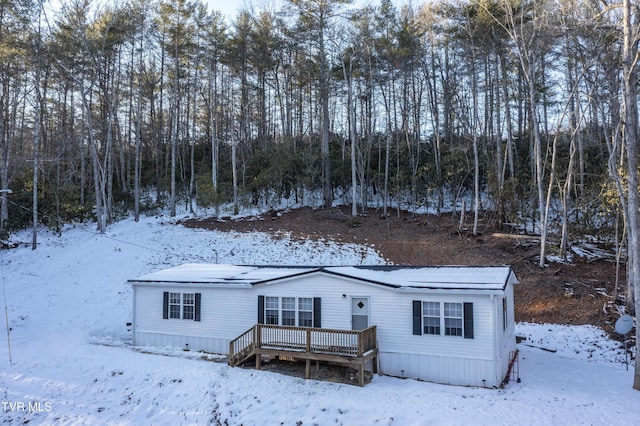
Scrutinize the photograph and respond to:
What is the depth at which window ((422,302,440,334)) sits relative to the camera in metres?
12.5

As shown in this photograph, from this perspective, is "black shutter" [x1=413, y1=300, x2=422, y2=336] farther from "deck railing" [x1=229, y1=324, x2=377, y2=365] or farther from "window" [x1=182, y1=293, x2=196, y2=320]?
"window" [x1=182, y1=293, x2=196, y2=320]

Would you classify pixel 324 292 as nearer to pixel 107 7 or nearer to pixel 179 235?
pixel 179 235

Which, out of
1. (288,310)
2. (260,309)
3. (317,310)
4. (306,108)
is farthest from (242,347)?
(306,108)

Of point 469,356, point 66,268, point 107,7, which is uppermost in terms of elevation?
point 107,7

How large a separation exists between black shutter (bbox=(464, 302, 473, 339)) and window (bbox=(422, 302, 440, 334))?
0.77 m

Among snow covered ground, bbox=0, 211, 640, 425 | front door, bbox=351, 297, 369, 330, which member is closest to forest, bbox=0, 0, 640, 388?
snow covered ground, bbox=0, 211, 640, 425

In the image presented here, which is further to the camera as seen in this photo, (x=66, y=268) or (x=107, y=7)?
(x=107, y=7)

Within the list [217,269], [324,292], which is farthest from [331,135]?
[324,292]

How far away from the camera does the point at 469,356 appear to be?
39.5 ft

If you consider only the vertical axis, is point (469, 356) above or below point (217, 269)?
below

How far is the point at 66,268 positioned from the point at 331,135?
25.1 metres

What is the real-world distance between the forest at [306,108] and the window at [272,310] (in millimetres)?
13733

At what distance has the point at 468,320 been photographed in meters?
12.1

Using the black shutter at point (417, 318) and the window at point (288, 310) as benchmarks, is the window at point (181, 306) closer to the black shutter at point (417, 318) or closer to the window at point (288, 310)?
the window at point (288, 310)
